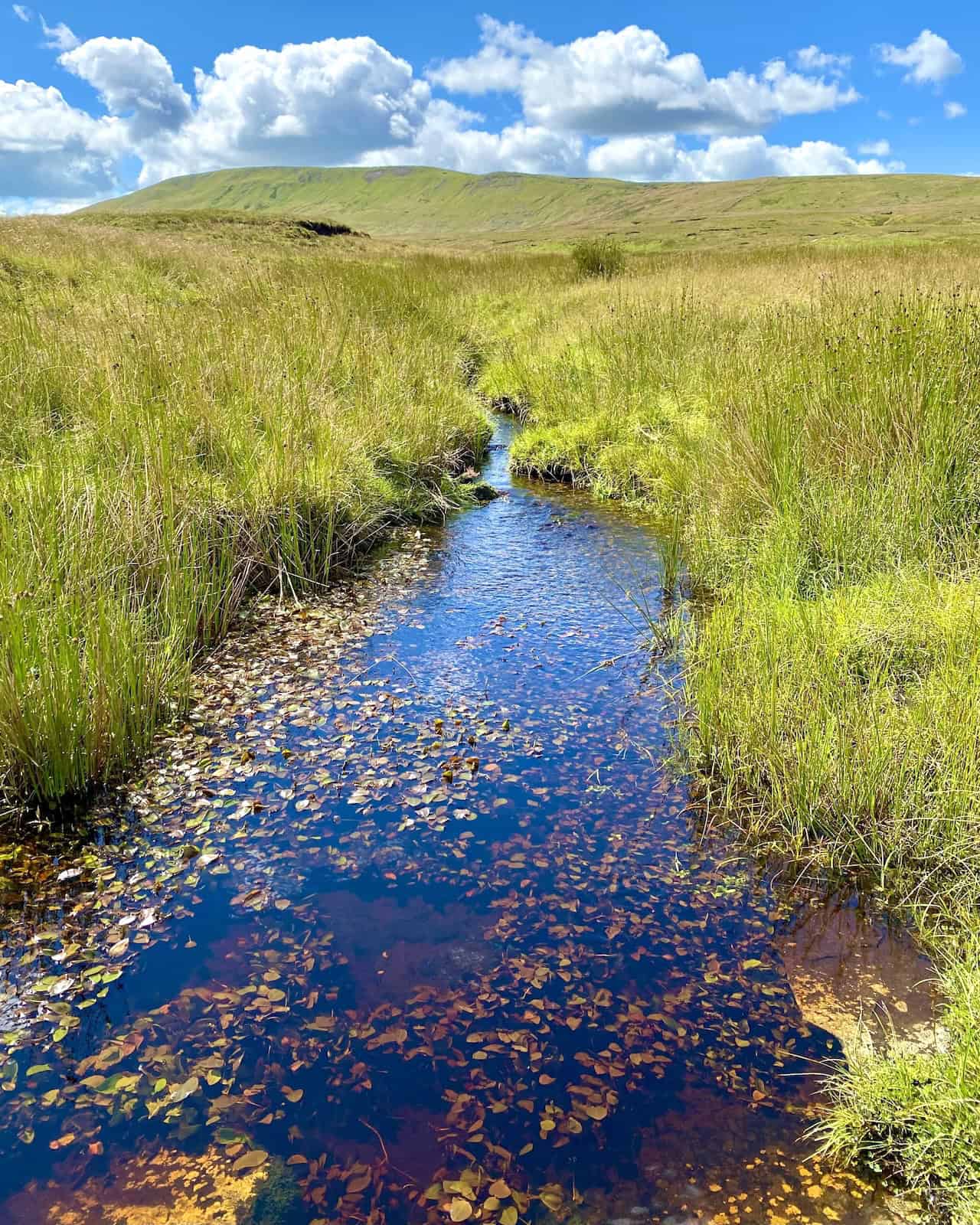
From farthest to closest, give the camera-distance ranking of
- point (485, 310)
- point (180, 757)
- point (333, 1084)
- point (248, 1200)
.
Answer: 1. point (485, 310)
2. point (180, 757)
3. point (333, 1084)
4. point (248, 1200)

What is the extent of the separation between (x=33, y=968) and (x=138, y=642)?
191 centimetres

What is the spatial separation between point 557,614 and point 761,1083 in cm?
392

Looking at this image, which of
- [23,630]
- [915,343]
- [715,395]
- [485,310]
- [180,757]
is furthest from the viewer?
[485,310]

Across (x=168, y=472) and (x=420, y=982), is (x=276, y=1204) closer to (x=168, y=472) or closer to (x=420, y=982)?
(x=420, y=982)

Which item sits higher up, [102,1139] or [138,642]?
[138,642]

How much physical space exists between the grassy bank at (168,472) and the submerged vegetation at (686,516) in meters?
0.03

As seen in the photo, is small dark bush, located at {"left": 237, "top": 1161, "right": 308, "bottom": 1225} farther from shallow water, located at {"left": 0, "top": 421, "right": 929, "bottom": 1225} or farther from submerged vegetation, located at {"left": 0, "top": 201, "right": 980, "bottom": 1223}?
submerged vegetation, located at {"left": 0, "top": 201, "right": 980, "bottom": 1223}

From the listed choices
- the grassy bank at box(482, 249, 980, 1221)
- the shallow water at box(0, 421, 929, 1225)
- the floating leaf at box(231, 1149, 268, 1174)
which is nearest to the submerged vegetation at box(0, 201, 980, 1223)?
the grassy bank at box(482, 249, 980, 1221)

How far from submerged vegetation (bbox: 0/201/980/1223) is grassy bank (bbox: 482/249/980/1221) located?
0.02m

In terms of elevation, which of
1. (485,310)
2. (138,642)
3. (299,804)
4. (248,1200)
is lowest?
(248,1200)

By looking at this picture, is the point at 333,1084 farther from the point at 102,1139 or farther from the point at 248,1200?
the point at 102,1139

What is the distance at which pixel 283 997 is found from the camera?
287 cm

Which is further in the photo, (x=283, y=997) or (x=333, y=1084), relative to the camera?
(x=283, y=997)

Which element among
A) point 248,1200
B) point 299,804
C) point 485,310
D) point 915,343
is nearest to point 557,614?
point 299,804
